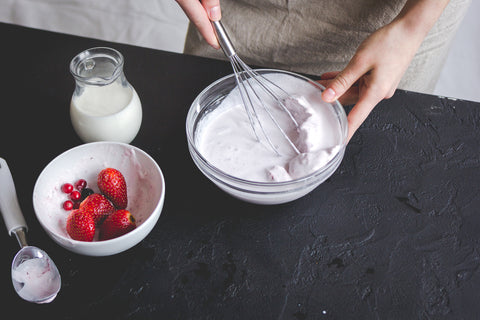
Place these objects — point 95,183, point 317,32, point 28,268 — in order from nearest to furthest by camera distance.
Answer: point 28,268
point 95,183
point 317,32

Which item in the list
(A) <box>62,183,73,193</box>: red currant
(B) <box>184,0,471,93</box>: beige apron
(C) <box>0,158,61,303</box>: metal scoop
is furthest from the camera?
(B) <box>184,0,471,93</box>: beige apron

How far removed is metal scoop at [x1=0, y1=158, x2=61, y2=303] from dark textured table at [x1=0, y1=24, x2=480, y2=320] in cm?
2

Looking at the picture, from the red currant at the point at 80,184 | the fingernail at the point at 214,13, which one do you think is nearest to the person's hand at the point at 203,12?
the fingernail at the point at 214,13

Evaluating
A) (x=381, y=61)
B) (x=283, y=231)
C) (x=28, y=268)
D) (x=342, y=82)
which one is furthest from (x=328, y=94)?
(x=28, y=268)

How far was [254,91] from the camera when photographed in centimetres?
87

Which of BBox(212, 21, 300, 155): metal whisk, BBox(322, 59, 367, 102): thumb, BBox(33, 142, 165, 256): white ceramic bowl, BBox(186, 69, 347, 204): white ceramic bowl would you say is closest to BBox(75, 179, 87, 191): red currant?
BBox(33, 142, 165, 256): white ceramic bowl

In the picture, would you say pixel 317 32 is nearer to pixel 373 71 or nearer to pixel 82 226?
pixel 373 71

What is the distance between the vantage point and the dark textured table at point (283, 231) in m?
0.72

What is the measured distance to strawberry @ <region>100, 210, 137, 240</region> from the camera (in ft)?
2.39

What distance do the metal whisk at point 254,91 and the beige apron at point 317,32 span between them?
215mm

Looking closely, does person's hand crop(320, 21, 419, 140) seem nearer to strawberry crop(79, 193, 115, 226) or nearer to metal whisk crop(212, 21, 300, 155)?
metal whisk crop(212, 21, 300, 155)

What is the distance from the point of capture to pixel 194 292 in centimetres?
73

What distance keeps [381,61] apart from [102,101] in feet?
1.75

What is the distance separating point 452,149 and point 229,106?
448 mm
